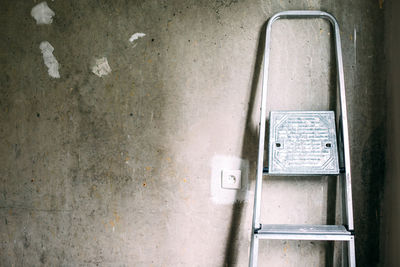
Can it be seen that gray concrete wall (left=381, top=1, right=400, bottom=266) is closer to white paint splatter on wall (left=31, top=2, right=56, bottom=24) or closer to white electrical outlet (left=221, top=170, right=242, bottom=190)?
white electrical outlet (left=221, top=170, right=242, bottom=190)

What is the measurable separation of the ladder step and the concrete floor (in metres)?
0.16

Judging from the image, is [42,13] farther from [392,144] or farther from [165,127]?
[392,144]

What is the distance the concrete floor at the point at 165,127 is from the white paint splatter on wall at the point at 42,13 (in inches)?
1.2

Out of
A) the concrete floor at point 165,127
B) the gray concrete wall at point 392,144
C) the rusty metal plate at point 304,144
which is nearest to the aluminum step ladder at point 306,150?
the rusty metal plate at point 304,144

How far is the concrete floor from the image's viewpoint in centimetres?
167

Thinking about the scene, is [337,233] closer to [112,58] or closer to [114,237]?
[114,237]

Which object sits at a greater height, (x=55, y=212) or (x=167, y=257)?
(x=55, y=212)

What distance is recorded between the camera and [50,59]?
1.88 meters

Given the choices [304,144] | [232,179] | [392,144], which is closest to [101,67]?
[232,179]

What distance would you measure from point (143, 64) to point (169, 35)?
198mm

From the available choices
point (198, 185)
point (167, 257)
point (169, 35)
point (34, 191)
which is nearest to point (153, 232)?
point (167, 257)

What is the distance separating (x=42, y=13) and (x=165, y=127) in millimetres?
912

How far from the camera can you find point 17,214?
1929 mm

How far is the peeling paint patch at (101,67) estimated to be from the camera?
1823mm
